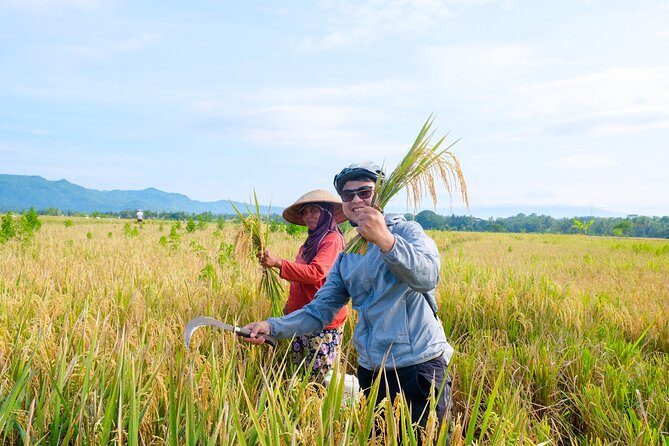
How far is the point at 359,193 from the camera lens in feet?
7.52

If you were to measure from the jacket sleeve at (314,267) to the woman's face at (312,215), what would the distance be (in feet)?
0.80

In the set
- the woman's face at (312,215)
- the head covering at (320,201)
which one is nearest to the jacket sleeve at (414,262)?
the head covering at (320,201)

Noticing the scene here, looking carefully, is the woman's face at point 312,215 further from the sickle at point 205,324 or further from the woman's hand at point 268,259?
the sickle at point 205,324

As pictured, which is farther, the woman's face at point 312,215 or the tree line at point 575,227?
the tree line at point 575,227

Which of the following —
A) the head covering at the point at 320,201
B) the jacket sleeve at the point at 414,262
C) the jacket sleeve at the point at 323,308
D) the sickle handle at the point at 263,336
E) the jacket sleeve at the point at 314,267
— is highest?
the head covering at the point at 320,201

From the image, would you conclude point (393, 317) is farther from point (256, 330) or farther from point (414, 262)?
point (256, 330)

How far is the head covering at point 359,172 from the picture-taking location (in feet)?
7.41

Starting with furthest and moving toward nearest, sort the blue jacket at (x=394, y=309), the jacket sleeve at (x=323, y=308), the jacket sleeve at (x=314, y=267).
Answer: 1. the jacket sleeve at (x=314, y=267)
2. the jacket sleeve at (x=323, y=308)
3. the blue jacket at (x=394, y=309)

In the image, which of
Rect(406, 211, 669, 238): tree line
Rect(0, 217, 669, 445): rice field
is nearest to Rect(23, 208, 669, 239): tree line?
Rect(406, 211, 669, 238): tree line

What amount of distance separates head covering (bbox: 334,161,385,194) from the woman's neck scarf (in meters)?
0.88

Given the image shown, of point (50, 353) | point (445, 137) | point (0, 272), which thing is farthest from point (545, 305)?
point (0, 272)

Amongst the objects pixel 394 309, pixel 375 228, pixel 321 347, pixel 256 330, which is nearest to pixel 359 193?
pixel 375 228

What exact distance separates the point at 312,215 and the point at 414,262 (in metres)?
1.47

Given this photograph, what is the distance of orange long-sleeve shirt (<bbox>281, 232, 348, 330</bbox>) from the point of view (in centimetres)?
297
